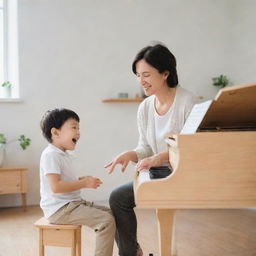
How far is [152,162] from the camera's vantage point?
1.97m

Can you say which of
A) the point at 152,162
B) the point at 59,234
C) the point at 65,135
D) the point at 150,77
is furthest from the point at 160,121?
the point at 59,234

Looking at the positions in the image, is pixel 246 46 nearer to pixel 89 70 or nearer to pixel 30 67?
pixel 89 70

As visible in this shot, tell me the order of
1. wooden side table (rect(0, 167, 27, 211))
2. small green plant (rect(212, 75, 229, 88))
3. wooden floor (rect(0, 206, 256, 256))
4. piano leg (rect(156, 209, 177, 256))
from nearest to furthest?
piano leg (rect(156, 209, 177, 256)) < wooden floor (rect(0, 206, 256, 256)) < wooden side table (rect(0, 167, 27, 211)) < small green plant (rect(212, 75, 229, 88))

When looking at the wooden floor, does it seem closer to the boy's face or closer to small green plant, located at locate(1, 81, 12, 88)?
the boy's face

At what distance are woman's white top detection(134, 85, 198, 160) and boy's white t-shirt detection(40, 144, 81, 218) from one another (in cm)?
43

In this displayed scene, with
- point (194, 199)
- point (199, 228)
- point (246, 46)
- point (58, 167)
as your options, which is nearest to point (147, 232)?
point (199, 228)

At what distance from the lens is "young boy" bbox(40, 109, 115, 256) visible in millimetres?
2035

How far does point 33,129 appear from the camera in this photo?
429 centimetres

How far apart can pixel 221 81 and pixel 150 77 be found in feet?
8.94

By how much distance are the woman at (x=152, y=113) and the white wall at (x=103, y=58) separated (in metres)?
2.12

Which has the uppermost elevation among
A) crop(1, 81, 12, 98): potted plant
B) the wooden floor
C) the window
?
the window

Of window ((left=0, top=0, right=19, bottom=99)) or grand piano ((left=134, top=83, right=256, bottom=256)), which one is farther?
window ((left=0, top=0, right=19, bottom=99))

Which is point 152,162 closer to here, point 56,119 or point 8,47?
point 56,119

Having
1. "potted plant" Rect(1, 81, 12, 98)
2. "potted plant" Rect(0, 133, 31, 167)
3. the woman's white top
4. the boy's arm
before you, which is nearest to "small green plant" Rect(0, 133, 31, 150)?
"potted plant" Rect(0, 133, 31, 167)
